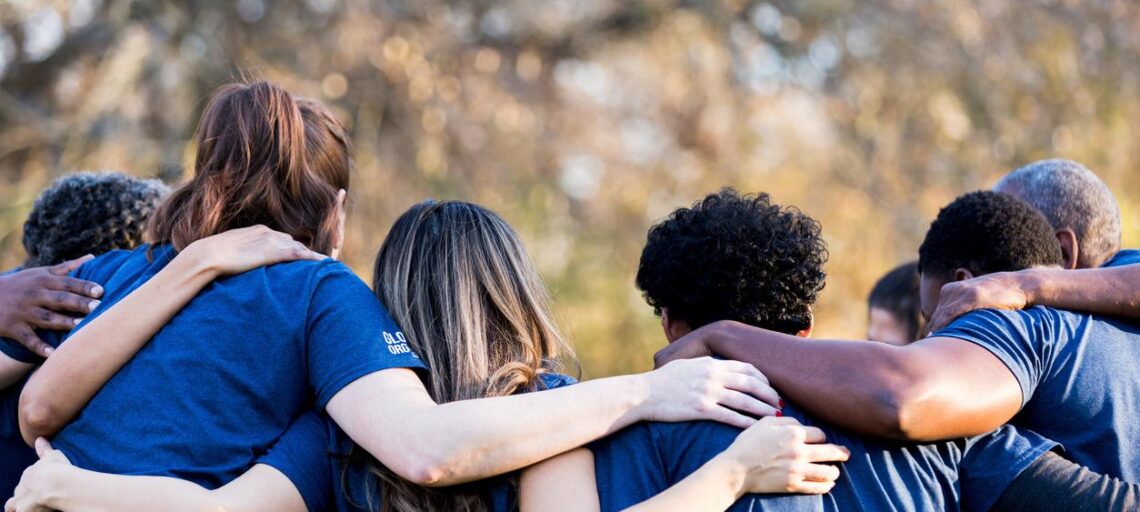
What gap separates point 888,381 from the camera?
8.59 feet

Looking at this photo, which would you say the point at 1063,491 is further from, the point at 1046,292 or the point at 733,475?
the point at 733,475

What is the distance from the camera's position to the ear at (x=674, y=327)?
116 inches

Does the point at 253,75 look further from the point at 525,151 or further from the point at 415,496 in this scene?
the point at 525,151

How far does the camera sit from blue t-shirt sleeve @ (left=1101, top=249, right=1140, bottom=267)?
3584 mm

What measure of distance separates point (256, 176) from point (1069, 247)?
2549mm

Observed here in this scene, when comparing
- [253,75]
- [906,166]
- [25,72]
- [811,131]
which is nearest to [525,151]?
[811,131]

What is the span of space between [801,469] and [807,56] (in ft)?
27.9

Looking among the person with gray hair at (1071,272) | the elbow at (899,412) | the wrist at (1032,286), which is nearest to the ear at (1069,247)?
the person with gray hair at (1071,272)

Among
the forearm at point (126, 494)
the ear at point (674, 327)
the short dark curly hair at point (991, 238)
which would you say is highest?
the short dark curly hair at point (991, 238)

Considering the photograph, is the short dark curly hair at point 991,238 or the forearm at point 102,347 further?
the short dark curly hair at point 991,238

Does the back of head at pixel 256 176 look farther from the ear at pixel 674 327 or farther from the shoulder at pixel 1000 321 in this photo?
the shoulder at pixel 1000 321

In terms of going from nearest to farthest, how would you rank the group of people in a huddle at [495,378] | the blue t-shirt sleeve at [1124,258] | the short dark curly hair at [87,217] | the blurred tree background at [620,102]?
the group of people in a huddle at [495,378]
the blue t-shirt sleeve at [1124,258]
the short dark curly hair at [87,217]
the blurred tree background at [620,102]

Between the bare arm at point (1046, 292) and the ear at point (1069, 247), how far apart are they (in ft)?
1.76

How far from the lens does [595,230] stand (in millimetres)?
10719
